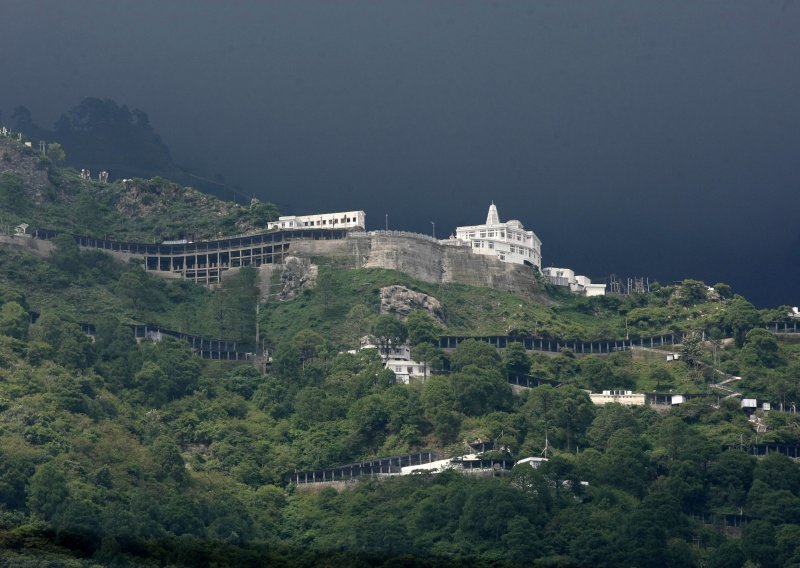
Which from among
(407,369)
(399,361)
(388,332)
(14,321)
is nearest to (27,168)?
(14,321)

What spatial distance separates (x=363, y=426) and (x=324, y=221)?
22.0m

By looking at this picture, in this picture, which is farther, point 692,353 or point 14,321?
point 692,353

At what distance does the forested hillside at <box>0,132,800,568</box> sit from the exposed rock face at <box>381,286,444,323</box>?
0.40 meters

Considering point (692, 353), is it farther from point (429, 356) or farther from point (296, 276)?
point (296, 276)

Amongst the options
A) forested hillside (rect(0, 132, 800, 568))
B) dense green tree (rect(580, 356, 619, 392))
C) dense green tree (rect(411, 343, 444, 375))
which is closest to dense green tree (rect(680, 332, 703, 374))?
forested hillside (rect(0, 132, 800, 568))

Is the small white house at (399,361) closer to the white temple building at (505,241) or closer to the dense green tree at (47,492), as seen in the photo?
the white temple building at (505,241)

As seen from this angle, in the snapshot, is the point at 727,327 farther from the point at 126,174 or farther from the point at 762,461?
the point at 126,174

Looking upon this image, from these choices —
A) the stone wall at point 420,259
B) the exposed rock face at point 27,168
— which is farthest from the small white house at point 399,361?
the exposed rock face at point 27,168

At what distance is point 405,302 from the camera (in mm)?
96500

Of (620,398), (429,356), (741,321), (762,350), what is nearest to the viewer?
(620,398)

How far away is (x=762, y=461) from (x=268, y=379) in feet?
67.1

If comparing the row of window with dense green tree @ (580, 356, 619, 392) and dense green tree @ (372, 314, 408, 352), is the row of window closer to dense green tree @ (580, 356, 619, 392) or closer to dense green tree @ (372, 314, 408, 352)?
dense green tree @ (372, 314, 408, 352)

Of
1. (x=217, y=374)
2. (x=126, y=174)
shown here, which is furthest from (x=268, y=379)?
(x=126, y=174)

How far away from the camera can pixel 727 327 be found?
9456 centimetres
